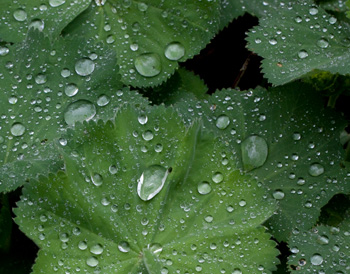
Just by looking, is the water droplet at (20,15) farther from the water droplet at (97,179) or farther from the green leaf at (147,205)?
the water droplet at (97,179)

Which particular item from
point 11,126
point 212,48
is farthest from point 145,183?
point 212,48

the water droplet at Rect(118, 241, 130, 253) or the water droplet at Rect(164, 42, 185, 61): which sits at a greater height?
the water droplet at Rect(164, 42, 185, 61)

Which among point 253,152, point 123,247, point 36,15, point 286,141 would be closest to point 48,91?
point 36,15

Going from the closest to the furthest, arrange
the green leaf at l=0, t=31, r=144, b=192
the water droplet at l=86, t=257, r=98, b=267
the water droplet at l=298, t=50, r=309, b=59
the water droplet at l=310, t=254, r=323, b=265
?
the water droplet at l=86, t=257, r=98, b=267, the water droplet at l=310, t=254, r=323, b=265, the green leaf at l=0, t=31, r=144, b=192, the water droplet at l=298, t=50, r=309, b=59

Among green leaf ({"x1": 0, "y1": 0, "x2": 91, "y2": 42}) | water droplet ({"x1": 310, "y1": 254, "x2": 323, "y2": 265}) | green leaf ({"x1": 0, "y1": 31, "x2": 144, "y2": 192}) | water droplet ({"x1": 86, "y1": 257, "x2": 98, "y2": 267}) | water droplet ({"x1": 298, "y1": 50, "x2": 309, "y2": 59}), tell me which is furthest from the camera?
green leaf ({"x1": 0, "y1": 0, "x2": 91, "y2": 42})

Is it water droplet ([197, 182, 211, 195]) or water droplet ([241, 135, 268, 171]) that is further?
water droplet ([241, 135, 268, 171])

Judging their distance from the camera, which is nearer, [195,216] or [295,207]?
[195,216]

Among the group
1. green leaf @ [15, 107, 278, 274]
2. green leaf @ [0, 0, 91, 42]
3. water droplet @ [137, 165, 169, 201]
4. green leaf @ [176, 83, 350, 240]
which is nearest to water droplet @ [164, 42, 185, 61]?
green leaf @ [176, 83, 350, 240]

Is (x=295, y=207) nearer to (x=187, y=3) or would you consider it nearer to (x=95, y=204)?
(x=95, y=204)

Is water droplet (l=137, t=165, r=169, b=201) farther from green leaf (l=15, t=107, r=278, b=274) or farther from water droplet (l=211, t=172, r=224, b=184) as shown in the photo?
water droplet (l=211, t=172, r=224, b=184)

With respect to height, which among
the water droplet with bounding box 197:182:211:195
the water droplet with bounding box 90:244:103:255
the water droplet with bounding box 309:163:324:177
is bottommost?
the water droplet with bounding box 309:163:324:177
